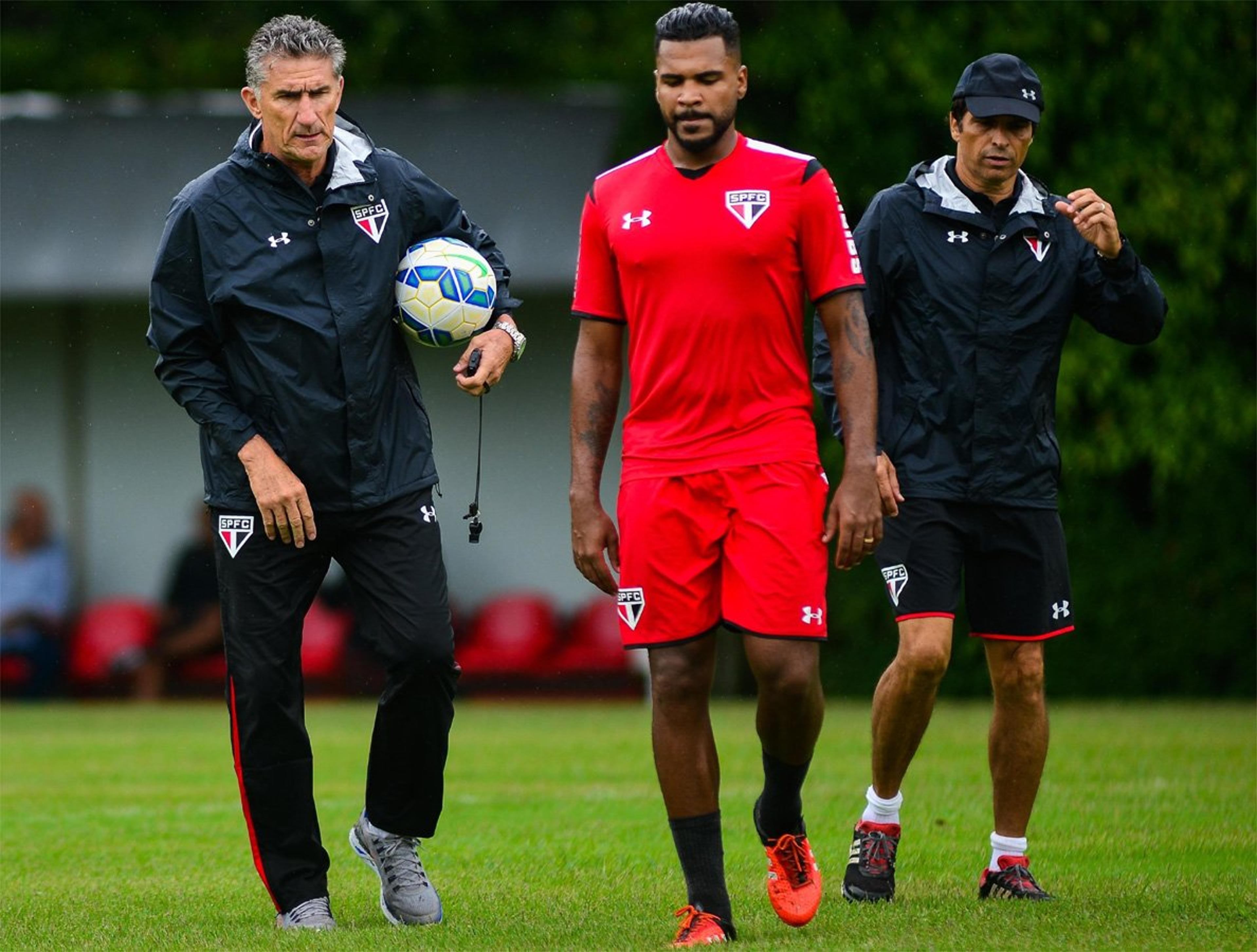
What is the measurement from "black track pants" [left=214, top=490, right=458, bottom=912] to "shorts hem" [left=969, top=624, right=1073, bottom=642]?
6.05 feet

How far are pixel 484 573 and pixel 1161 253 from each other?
6985mm

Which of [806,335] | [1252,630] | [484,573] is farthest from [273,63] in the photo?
[484,573]

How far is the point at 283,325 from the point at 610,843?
2.94 metres

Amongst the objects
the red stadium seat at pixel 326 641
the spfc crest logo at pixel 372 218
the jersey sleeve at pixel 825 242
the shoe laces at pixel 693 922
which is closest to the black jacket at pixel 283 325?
the spfc crest logo at pixel 372 218

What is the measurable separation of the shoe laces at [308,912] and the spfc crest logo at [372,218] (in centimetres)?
207

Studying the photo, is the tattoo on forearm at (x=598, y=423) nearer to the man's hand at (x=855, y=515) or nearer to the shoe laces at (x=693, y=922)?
the man's hand at (x=855, y=515)

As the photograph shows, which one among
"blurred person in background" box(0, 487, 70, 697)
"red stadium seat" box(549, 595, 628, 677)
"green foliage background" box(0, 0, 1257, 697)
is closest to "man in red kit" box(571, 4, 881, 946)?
"green foliage background" box(0, 0, 1257, 697)

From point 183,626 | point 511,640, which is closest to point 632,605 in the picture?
point 511,640

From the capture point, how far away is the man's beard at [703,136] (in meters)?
5.74

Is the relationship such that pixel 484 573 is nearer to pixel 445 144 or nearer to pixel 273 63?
pixel 445 144

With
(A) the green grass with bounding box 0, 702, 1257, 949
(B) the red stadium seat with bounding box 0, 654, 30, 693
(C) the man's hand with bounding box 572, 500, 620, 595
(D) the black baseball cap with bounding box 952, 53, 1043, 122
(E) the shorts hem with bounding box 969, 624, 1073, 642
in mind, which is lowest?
(B) the red stadium seat with bounding box 0, 654, 30, 693

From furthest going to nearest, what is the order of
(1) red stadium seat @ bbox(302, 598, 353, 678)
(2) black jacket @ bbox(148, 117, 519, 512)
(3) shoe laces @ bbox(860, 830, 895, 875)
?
1. (1) red stadium seat @ bbox(302, 598, 353, 678)
2. (3) shoe laces @ bbox(860, 830, 895, 875)
3. (2) black jacket @ bbox(148, 117, 519, 512)

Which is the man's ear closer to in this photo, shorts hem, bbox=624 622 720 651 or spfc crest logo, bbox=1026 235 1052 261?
shorts hem, bbox=624 622 720 651

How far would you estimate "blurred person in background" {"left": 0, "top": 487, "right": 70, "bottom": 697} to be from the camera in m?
18.3
